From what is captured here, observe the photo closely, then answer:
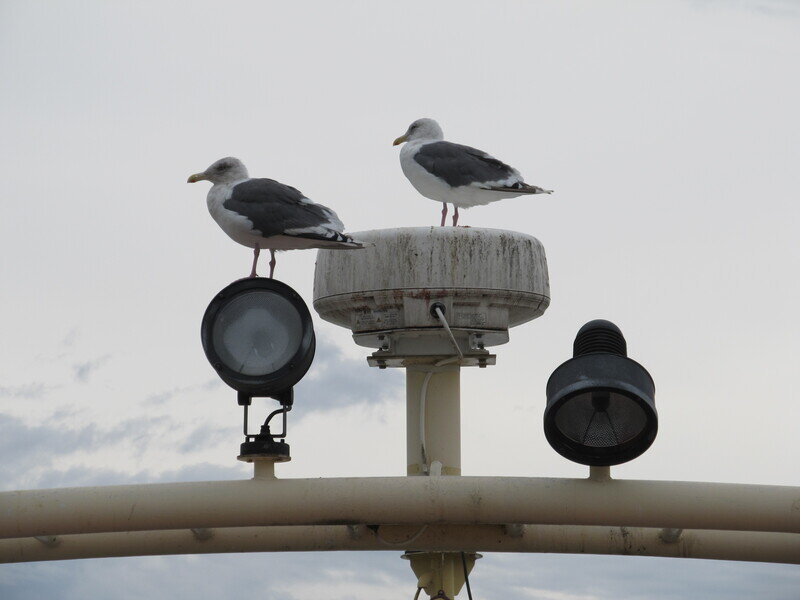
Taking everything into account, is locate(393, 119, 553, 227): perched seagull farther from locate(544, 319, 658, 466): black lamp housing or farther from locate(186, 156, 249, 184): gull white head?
locate(544, 319, 658, 466): black lamp housing

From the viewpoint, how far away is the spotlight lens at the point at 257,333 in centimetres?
504

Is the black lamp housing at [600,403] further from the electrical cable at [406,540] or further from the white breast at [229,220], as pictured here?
the white breast at [229,220]

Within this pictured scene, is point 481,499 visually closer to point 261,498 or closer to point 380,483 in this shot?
point 380,483

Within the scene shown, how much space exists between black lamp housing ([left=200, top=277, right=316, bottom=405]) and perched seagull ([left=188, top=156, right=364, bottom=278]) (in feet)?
5.20

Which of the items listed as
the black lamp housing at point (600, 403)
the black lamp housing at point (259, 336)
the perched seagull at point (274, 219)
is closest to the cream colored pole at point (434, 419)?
the perched seagull at point (274, 219)

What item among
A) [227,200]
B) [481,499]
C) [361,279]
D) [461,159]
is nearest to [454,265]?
[361,279]

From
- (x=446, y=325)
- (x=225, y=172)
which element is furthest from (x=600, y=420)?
(x=225, y=172)

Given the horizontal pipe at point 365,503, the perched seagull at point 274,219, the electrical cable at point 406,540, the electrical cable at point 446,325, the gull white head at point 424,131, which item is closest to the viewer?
the horizontal pipe at point 365,503

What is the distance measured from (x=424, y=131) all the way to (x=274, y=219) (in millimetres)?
5242

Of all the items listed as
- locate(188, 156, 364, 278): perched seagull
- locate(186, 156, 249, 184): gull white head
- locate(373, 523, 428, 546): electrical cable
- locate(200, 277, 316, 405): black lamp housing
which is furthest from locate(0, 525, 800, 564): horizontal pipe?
locate(186, 156, 249, 184): gull white head

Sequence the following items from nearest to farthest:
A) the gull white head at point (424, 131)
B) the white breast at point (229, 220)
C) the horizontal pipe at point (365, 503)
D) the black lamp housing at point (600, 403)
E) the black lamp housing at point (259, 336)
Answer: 1. the black lamp housing at point (600, 403)
2. the horizontal pipe at point (365, 503)
3. the black lamp housing at point (259, 336)
4. the white breast at point (229, 220)
5. the gull white head at point (424, 131)

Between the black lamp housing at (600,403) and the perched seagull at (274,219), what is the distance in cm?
224

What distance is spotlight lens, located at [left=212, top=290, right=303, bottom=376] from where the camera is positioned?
5.04 m

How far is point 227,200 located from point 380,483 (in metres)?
3.14
